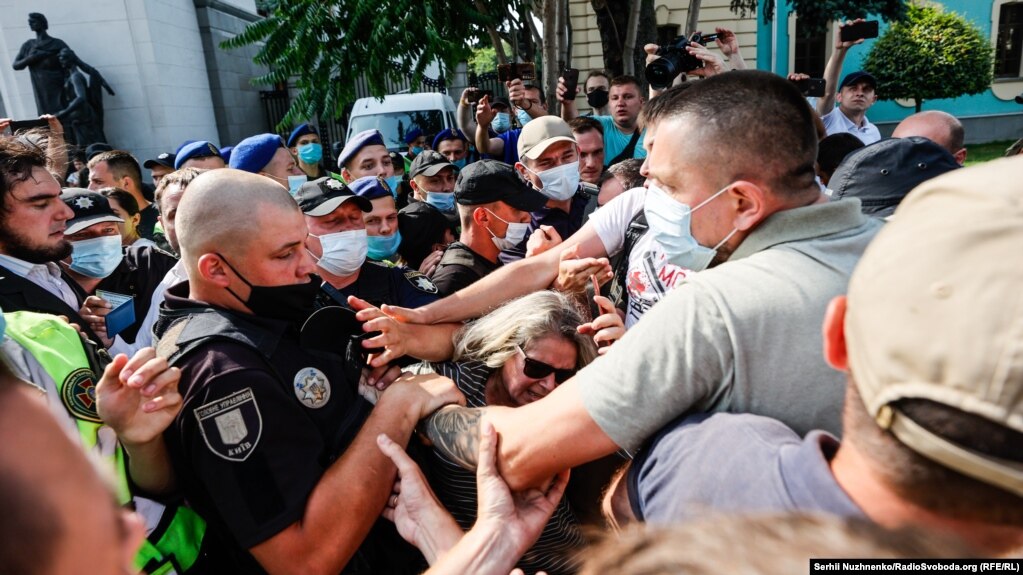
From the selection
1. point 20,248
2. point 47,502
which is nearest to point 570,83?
point 20,248

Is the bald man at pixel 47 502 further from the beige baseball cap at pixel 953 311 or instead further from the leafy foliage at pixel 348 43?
the leafy foliage at pixel 348 43

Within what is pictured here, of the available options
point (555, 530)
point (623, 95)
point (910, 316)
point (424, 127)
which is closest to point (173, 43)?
point (424, 127)

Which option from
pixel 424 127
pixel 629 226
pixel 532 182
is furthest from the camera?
pixel 424 127

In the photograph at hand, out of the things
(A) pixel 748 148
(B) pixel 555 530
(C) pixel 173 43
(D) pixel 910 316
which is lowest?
(B) pixel 555 530

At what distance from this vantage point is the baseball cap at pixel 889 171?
2.50m

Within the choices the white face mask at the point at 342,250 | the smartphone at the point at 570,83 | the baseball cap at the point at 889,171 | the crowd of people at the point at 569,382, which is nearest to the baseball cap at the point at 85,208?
the crowd of people at the point at 569,382

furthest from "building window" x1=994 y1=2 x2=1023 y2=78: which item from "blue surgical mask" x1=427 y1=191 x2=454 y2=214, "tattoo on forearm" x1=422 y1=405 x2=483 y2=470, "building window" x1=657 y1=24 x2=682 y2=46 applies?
"tattoo on forearm" x1=422 y1=405 x2=483 y2=470

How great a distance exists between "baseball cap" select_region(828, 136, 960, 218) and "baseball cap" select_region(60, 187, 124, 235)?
156 inches

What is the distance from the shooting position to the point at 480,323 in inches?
95.0

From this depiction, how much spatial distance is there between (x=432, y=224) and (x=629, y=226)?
7.28 ft

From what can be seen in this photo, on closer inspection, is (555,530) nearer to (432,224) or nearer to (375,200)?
(375,200)

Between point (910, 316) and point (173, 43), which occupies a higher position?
point (173, 43)

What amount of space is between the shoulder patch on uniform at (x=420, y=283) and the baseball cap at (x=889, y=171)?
6.74 ft

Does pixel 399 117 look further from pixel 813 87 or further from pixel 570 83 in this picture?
pixel 813 87
